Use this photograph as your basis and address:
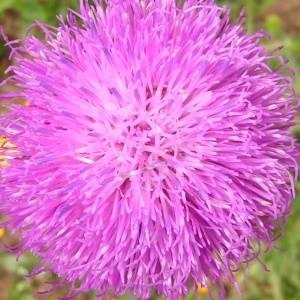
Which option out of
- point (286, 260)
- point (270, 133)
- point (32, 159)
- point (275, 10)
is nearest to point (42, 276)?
point (286, 260)

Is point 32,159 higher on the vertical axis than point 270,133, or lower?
higher

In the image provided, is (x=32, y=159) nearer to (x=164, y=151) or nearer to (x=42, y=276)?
(x=164, y=151)

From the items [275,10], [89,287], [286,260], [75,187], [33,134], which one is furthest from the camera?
[275,10]

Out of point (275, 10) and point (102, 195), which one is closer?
point (102, 195)

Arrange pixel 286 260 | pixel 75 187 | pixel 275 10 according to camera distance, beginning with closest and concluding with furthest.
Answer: pixel 75 187, pixel 286 260, pixel 275 10

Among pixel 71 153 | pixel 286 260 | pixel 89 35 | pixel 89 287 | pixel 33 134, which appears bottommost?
pixel 286 260

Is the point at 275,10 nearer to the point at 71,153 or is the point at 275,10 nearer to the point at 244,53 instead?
the point at 244,53
